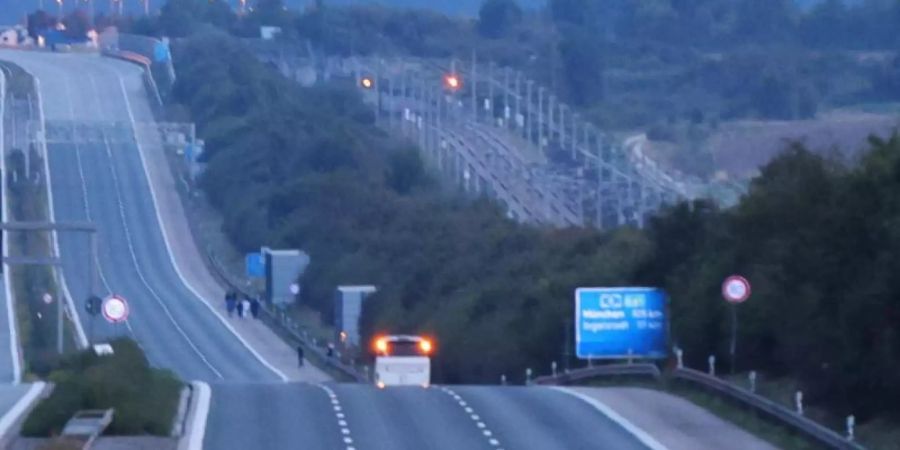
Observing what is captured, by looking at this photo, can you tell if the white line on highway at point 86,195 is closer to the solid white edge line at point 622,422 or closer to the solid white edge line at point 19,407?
the solid white edge line at point 19,407

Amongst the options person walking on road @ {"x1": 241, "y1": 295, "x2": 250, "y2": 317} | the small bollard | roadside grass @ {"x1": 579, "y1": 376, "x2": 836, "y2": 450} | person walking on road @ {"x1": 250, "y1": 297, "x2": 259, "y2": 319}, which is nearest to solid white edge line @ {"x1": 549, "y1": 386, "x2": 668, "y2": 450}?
roadside grass @ {"x1": 579, "y1": 376, "x2": 836, "y2": 450}

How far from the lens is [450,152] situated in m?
111

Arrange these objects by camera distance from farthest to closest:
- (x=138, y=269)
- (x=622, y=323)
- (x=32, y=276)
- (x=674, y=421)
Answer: (x=138, y=269) → (x=32, y=276) → (x=622, y=323) → (x=674, y=421)

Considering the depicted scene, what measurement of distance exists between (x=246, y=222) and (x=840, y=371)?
73.8m

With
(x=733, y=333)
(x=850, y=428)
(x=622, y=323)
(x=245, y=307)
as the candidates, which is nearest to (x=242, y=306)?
(x=245, y=307)

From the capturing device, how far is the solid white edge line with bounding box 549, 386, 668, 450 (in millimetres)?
25384

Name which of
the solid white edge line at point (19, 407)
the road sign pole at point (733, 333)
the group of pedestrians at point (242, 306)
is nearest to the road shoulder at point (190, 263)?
the group of pedestrians at point (242, 306)

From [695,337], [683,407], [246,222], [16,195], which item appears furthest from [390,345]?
[16,195]

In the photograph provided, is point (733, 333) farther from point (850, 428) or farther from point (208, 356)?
point (208, 356)

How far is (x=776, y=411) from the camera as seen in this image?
26.4 metres

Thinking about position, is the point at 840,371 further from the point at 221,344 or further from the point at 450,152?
the point at 450,152

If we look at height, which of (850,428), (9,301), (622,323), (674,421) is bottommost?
(9,301)

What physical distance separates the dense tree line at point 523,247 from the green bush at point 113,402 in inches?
353

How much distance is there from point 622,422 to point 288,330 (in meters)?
44.0
